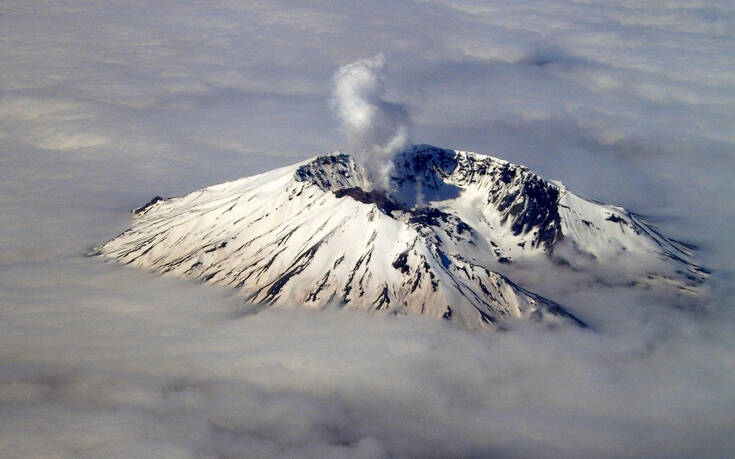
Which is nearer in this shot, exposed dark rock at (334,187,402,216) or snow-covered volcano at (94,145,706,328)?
snow-covered volcano at (94,145,706,328)

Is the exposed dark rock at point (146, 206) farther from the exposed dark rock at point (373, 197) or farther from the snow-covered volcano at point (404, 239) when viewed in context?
the exposed dark rock at point (373, 197)

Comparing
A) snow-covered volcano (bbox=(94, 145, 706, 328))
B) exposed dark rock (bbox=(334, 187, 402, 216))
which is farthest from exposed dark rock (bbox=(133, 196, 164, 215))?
exposed dark rock (bbox=(334, 187, 402, 216))

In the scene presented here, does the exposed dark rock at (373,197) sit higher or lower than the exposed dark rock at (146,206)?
higher

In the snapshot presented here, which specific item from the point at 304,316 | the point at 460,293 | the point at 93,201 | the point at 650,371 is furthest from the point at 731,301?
the point at 93,201

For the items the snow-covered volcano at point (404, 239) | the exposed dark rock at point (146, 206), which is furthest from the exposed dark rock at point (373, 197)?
the exposed dark rock at point (146, 206)

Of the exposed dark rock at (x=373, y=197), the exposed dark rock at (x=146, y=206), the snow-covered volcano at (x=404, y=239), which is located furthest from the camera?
the exposed dark rock at (x=146, y=206)

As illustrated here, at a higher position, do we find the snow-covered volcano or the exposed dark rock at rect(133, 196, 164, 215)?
the snow-covered volcano

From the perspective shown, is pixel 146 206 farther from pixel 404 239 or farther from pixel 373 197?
pixel 404 239

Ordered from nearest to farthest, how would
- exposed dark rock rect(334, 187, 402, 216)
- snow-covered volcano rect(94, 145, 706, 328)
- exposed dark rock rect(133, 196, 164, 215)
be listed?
snow-covered volcano rect(94, 145, 706, 328) < exposed dark rock rect(334, 187, 402, 216) < exposed dark rock rect(133, 196, 164, 215)

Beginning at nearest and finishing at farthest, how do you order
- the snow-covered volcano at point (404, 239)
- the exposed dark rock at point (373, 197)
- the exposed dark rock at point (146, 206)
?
1. the snow-covered volcano at point (404, 239)
2. the exposed dark rock at point (373, 197)
3. the exposed dark rock at point (146, 206)

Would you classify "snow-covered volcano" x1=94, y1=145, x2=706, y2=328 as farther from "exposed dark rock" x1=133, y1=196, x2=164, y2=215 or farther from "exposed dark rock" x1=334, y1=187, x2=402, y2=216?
"exposed dark rock" x1=133, y1=196, x2=164, y2=215
